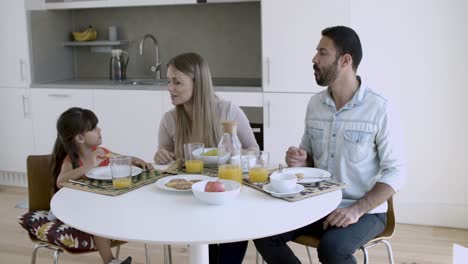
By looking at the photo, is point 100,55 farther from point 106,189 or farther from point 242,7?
point 106,189

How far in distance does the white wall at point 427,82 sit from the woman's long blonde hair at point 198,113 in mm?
1319

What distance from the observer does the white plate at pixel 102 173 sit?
2.00 metres

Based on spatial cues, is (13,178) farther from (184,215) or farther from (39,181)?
(184,215)

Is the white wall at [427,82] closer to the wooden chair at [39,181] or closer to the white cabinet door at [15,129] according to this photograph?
the wooden chair at [39,181]

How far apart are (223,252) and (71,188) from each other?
0.68 m

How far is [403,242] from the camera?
10.6ft

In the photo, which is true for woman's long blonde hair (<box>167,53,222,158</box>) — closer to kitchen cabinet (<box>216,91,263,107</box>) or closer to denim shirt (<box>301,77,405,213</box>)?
denim shirt (<box>301,77,405,213</box>)

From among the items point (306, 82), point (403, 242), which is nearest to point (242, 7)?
point (306, 82)

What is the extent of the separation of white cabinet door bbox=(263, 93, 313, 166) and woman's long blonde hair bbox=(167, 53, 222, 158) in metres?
1.19

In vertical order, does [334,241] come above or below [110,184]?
below

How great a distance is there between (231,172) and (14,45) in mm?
2960

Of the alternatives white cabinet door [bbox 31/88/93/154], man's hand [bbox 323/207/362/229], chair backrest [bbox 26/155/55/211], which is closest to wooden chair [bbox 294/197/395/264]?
man's hand [bbox 323/207/362/229]

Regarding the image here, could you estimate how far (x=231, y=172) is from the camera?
1876mm

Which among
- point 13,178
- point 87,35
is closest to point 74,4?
point 87,35
